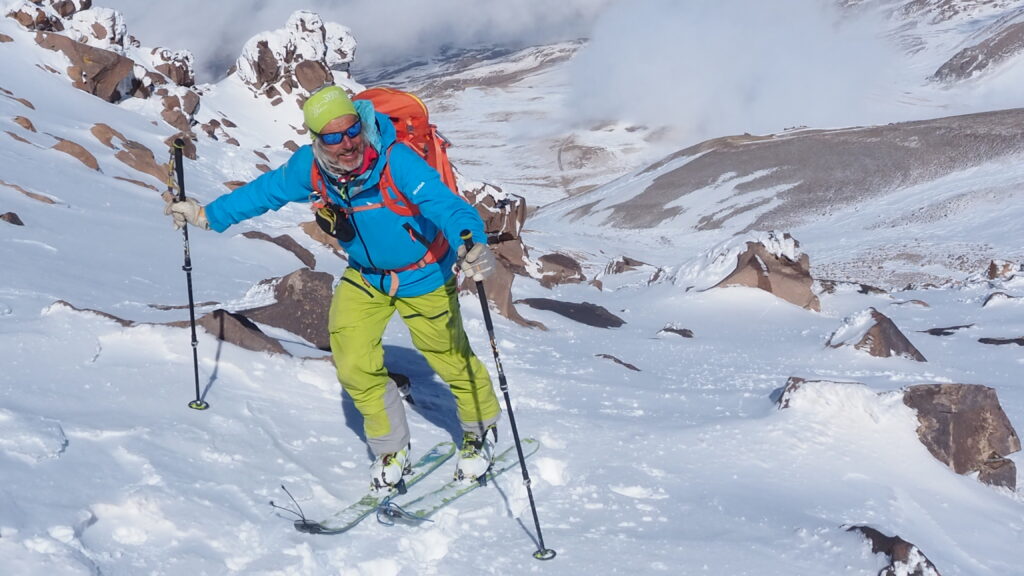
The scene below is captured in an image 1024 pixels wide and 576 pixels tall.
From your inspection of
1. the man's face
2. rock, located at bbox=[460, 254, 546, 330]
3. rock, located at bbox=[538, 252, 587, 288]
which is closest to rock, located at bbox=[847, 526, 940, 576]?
the man's face

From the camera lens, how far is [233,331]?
7.55 m

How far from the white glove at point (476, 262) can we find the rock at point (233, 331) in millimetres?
3179

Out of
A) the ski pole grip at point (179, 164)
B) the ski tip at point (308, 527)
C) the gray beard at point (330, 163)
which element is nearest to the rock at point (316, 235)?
the ski pole grip at point (179, 164)

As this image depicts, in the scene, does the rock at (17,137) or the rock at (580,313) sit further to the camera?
the rock at (17,137)

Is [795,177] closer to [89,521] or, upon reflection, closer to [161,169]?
[161,169]

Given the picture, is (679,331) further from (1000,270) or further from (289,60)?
(289,60)

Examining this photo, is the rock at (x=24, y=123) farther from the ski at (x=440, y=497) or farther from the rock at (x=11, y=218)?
the ski at (x=440, y=497)

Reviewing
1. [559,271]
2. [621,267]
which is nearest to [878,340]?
[559,271]

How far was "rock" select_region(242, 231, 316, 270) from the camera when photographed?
18062mm

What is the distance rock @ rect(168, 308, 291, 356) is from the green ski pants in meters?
1.95

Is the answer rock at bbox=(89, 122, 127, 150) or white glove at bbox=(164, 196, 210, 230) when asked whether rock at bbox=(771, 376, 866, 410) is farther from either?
rock at bbox=(89, 122, 127, 150)

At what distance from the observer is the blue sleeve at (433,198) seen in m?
5.18

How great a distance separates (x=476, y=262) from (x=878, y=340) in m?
10.9

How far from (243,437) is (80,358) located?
1.50 metres
